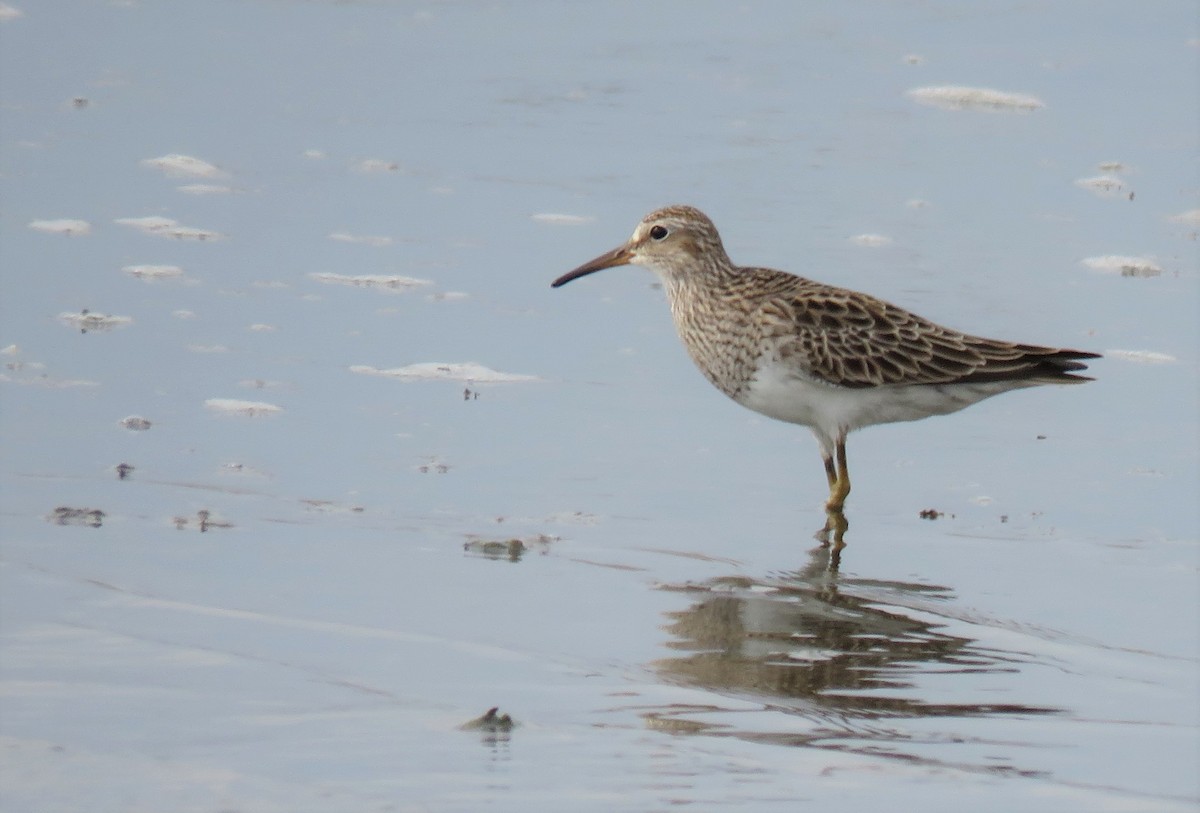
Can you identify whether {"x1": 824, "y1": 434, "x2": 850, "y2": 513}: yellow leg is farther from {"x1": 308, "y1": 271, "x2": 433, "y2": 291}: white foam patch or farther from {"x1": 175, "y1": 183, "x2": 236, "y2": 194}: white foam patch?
{"x1": 175, "y1": 183, "x2": 236, "y2": 194}: white foam patch

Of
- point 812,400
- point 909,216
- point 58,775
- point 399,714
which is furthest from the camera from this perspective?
point 909,216

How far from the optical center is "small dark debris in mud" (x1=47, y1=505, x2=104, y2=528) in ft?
20.0

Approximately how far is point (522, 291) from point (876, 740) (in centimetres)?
477

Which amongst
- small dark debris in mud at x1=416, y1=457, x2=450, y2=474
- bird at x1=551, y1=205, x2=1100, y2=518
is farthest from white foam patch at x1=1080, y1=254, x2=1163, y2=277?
small dark debris in mud at x1=416, y1=457, x2=450, y2=474

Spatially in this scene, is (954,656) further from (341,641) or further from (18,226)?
(18,226)

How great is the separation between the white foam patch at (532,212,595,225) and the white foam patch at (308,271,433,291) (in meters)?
1.13

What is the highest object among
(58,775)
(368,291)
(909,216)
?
(909,216)

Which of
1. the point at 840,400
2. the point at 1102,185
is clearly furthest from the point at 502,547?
the point at 1102,185

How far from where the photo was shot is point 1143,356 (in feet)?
28.6

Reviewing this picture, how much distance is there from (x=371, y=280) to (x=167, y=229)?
1.13 m

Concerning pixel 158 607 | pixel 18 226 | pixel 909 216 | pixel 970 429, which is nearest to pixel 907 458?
pixel 970 429

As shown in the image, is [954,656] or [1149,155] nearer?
[954,656]

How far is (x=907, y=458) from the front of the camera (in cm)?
796

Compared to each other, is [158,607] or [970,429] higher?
[970,429]
